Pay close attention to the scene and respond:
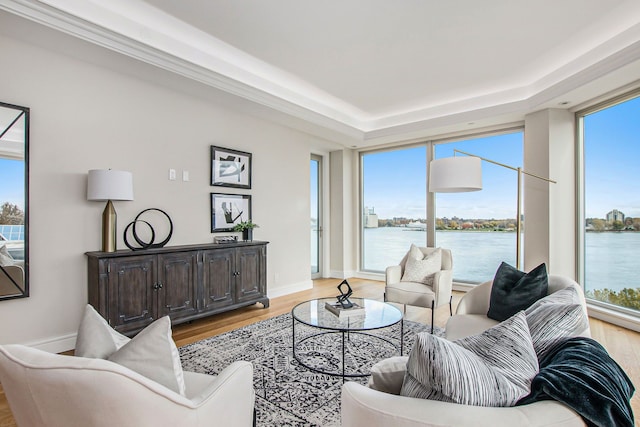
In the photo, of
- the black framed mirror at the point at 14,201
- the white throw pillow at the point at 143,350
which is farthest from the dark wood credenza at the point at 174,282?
the white throw pillow at the point at 143,350

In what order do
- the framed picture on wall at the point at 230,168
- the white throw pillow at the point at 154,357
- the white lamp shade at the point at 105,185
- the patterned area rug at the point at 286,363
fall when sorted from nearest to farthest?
the white throw pillow at the point at 154,357, the patterned area rug at the point at 286,363, the white lamp shade at the point at 105,185, the framed picture on wall at the point at 230,168

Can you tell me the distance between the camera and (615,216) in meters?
3.87

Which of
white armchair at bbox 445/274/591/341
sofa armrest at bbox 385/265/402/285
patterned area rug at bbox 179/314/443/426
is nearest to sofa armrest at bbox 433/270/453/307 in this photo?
patterned area rug at bbox 179/314/443/426

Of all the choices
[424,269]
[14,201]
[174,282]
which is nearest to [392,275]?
[424,269]

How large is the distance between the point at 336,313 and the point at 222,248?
176 centimetres

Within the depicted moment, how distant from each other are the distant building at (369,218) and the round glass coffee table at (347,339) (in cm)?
330

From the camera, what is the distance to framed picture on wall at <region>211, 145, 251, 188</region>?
4250mm

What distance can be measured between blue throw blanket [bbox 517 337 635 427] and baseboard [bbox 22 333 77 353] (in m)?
3.56

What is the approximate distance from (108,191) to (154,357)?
7.88 feet

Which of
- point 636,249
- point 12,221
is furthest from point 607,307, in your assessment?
point 12,221

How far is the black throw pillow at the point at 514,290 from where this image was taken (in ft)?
7.47

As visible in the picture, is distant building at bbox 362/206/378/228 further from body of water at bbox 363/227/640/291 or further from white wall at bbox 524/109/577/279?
white wall at bbox 524/109/577/279

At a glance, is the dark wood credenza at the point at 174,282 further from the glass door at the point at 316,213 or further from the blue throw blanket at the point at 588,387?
the blue throw blanket at the point at 588,387

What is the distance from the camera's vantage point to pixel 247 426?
144cm
